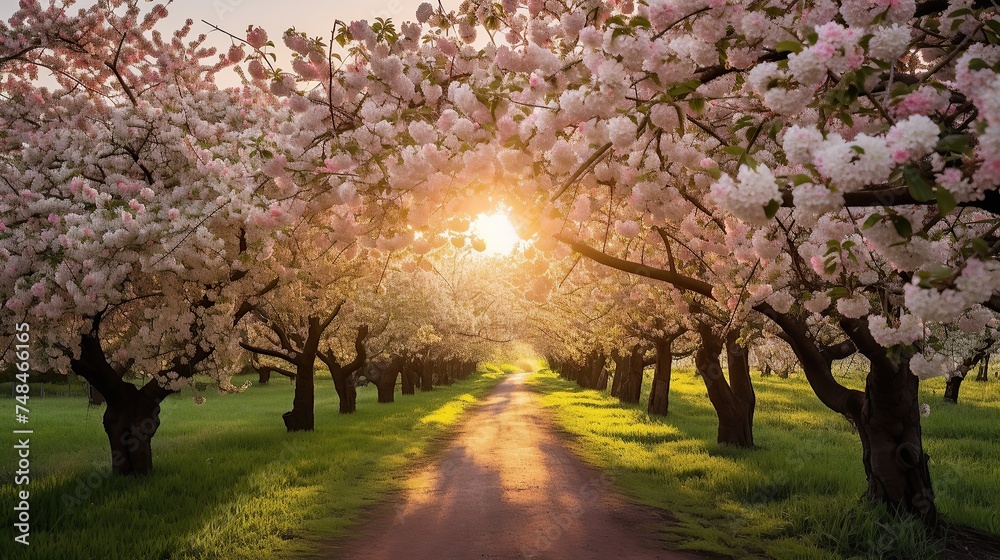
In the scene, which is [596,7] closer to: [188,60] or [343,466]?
[343,466]

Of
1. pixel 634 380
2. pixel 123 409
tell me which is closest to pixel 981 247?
pixel 123 409

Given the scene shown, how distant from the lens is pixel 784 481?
11320 millimetres

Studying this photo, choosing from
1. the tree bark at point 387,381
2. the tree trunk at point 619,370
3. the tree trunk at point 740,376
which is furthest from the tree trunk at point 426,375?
the tree trunk at point 740,376

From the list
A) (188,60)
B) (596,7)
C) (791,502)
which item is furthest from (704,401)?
(596,7)

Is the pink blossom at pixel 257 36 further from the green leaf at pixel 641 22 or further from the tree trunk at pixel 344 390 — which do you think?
the tree trunk at pixel 344 390

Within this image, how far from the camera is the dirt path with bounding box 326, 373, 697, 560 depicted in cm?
805

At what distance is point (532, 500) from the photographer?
1090 centimetres

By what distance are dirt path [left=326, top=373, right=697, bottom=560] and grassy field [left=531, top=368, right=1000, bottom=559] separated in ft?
2.58

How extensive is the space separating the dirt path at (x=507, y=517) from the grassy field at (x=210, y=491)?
2.96 feet

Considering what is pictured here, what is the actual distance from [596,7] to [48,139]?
433 inches

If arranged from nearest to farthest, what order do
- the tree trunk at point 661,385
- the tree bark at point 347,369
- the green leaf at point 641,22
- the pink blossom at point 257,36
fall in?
1. the green leaf at point 641,22
2. the pink blossom at point 257,36
3. the tree trunk at point 661,385
4. the tree bark at point 347,369

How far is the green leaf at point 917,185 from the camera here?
7.75 feet

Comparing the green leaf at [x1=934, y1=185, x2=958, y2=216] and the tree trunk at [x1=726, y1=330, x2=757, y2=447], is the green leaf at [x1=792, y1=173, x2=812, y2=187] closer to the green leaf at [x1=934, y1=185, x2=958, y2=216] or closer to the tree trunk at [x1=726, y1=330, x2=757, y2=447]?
the green leaf at [x1=934, y1=185, x2=958, y2=216]

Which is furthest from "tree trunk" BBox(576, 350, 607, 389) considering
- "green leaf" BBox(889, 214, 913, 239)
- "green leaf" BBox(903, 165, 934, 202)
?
"green leaf" BBox(903, 165, 934, 202)
